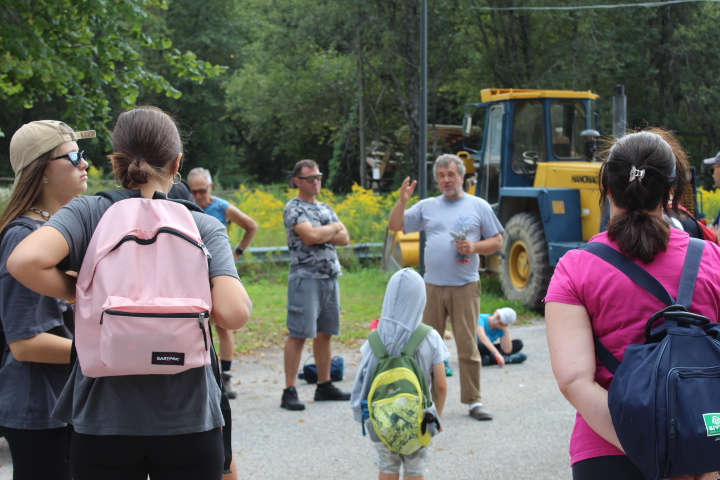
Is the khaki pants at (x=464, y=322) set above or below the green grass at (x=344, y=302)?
above

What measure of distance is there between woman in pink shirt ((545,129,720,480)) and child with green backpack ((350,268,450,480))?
4.23 feet

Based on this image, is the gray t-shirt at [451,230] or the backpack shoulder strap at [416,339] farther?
the gray t-shirt at [451,230]

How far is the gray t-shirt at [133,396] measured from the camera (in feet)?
6.59

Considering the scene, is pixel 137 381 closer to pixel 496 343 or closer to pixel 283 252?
pixel 496 343

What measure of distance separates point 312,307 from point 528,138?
602 cm

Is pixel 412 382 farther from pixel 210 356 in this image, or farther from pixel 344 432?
pixel 344 432

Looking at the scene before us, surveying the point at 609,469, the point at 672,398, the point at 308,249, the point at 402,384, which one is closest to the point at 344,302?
the point at 308,249

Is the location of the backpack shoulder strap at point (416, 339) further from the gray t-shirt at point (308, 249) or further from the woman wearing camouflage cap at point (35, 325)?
the gray t-shirt at point (308, 249)

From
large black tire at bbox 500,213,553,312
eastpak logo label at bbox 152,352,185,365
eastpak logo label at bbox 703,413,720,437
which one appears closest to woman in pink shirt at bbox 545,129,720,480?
eastpak logo label at bbox 703,413,720,437

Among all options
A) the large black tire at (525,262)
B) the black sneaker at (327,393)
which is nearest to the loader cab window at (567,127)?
the large black tire at (525,262)

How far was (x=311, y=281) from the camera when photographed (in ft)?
19.5

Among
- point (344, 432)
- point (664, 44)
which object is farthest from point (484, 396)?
point (664, 44)

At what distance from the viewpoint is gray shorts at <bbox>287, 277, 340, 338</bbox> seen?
588cm

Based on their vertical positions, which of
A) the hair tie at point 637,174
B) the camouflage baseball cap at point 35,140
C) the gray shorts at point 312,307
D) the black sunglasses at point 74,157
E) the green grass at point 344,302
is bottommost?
the green grass at point 344,302
